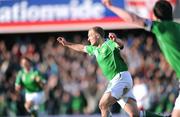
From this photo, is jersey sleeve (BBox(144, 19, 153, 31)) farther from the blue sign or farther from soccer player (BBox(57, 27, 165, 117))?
the blue sign

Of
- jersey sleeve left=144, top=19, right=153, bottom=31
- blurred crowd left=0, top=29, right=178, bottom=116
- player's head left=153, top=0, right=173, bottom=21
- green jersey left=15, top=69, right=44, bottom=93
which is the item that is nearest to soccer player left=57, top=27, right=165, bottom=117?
player's head left=153, top=0, right=173, bottom=21

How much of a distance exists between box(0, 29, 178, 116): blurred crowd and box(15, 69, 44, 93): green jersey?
9.32ft

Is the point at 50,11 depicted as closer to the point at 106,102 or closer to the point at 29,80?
the point at 29,80

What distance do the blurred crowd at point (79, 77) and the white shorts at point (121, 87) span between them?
8156mm

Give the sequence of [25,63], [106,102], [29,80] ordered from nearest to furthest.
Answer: [106,102], [25,63], [29,80]

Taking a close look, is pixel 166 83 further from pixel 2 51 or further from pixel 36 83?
pixel 2 51

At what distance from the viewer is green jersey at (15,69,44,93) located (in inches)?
760

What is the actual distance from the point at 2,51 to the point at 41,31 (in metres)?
1.50

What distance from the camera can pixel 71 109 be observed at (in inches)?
904

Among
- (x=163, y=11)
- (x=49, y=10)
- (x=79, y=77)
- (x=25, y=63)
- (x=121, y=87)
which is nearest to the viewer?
(x=163, y=11)

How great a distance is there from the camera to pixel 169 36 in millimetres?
9766

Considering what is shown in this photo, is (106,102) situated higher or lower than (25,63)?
higher

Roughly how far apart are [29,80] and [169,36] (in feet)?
32.7

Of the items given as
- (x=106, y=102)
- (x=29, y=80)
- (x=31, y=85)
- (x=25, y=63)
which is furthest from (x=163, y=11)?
(x=31, y=85)
